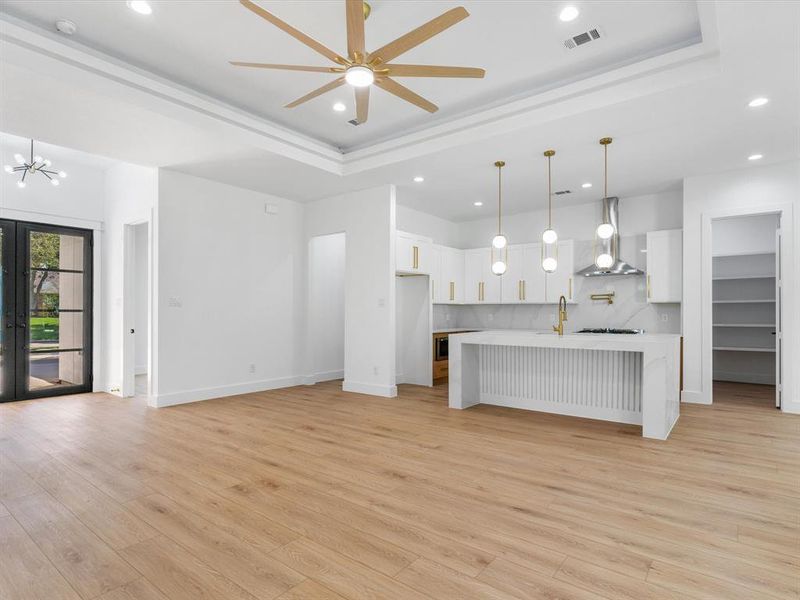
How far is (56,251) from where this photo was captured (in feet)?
20.9

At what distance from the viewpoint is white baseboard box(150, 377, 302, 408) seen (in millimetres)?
5478

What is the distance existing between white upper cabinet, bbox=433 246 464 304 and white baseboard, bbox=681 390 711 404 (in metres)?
3.70

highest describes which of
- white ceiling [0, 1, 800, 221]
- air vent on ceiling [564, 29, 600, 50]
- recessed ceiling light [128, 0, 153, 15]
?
air vent on ceiling [564, 29, 600, 50]

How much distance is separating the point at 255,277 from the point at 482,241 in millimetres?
4333

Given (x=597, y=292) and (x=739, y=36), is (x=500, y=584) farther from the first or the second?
(x=597, y=292)

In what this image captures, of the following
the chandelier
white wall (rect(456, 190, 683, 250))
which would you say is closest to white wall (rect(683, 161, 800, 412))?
white wall (rect(456, 190, 683, 250))

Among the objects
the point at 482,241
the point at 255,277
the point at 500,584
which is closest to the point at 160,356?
the point at 255,277

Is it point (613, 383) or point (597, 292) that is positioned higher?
point (597, 292)

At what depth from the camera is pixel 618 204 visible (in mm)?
7031

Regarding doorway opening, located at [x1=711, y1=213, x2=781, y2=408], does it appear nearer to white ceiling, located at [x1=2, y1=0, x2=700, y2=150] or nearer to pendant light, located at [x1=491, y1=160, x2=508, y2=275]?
pendant light, located at [x1=491, y1=160, x2=508, y2=275]

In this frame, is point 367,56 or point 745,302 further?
point 745,302

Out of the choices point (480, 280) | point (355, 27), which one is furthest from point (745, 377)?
point (355, 27)

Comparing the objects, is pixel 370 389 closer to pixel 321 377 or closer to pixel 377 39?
pixel 321 377

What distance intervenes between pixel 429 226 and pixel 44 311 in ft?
19.9
